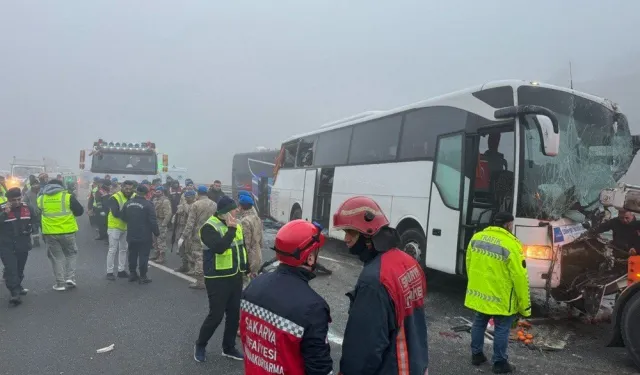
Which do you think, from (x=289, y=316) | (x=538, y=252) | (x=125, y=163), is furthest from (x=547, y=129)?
(x=125, y=163)

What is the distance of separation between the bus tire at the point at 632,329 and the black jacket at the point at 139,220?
6856 mm

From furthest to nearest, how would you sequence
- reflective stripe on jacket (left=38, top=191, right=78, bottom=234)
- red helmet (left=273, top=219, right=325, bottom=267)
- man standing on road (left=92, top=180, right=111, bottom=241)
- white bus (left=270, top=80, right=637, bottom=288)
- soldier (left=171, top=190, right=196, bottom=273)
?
man standing on road (left=92, top=180, right=111, bottom=241), soldier (left=171, top=190, right=196, bottom=273), reflective stripe on jacket (left=38, top=191, right=78, bottom=234), white bus (left=270, top=80, right=637, bottom=288), red helmet (left=273, top=219, right=325, bottom=267)

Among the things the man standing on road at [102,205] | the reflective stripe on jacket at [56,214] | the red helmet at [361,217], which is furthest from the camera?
the man standing on road at [102,205]

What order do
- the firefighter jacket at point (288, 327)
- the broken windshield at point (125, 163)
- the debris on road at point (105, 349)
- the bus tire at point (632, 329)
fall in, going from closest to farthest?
the firefighter jacket at point (288, 327) < the bus tire at point (632, 329) < the debris on road at point (105, 349) < the broken windshield at point (125, 163)

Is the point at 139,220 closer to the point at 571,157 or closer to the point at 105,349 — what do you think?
the point at 105,349

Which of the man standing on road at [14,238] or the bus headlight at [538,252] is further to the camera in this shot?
the man standing on road at [14,238]

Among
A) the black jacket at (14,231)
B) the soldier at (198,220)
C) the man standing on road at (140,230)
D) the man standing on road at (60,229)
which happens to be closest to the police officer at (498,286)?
the soldier at (198,220)

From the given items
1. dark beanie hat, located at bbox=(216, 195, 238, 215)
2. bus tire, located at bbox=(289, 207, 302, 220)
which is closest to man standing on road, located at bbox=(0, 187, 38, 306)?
dark beanie hat, located at bbox=(216, 195, 238, 215)

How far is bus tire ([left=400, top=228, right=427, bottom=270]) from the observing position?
734cm

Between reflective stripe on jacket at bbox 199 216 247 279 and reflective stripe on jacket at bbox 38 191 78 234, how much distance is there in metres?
3.77

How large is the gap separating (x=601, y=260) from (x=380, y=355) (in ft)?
17.0

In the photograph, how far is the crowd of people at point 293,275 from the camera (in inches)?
A: 78.2

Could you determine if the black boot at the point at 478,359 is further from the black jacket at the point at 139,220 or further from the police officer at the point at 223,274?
the black jacket at the point at 139,220

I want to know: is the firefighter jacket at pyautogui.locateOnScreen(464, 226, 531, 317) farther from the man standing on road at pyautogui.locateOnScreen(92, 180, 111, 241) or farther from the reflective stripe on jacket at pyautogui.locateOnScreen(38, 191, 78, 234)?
the man standing on road at pyautogui.locateOnScreen(92, 180, 111, 241)
